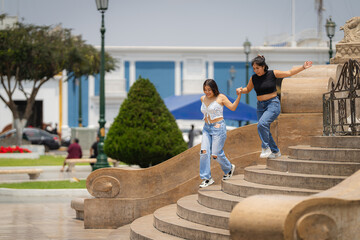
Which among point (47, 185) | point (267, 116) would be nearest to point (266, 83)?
point (267, 116)

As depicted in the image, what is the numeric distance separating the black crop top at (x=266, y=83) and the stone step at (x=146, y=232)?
2.23 meters

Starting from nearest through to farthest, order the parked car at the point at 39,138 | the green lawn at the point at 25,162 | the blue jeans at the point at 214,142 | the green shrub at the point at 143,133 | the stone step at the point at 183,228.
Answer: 1. the stone step at the point at 183,228
2. the blue jeans at the point at 214,142
3. the green shrub at the point at 143,133
4. the green lawn at the point at 25,162
5. the parked car at the point at 39,138

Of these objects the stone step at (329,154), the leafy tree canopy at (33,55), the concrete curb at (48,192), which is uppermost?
the leafy tree canopy at (33,55)

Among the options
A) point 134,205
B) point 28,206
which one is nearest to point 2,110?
point 28,206

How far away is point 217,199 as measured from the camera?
7934mm

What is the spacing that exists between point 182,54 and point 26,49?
22.3 m

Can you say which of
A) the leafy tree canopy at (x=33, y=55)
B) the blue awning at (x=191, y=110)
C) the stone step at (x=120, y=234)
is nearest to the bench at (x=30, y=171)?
the blue awning at (x=191, y=110)

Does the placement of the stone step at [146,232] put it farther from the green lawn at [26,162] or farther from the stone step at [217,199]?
the green lawn at [26,162]

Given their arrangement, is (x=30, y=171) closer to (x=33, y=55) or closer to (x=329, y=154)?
(x=329, y=154)

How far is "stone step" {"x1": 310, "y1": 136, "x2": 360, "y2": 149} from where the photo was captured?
312 inches

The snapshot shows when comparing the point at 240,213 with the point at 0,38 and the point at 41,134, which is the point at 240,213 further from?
the point at 41,134

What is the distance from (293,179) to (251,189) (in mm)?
507

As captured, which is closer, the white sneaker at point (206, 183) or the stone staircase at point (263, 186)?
the stone staircase at point (263, 186)

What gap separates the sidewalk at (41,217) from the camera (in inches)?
388
